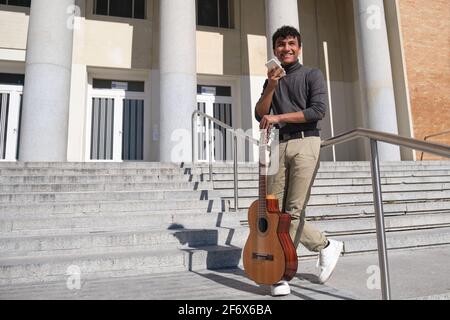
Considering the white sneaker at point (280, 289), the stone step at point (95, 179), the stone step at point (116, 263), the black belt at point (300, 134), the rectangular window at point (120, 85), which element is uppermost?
the rectangular window at point (120, 85)

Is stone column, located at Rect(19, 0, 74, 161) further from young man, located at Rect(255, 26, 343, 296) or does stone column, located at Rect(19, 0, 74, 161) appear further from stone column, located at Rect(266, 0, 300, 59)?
young man, located at Rect(255, 26, 343, 296)

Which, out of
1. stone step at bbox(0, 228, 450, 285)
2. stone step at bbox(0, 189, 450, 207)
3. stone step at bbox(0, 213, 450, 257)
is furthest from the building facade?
stone step at bbox(0, 228, 450, 285)

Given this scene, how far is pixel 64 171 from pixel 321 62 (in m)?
11.4

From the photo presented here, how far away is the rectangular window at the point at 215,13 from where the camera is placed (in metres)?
13.4

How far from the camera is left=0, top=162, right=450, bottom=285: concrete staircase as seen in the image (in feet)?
11.7

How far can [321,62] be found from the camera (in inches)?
566

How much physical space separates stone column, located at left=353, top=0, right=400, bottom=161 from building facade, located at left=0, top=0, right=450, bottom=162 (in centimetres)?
3

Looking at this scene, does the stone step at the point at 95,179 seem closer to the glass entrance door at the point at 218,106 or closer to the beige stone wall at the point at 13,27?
the glass entrance door at the point at 218,106

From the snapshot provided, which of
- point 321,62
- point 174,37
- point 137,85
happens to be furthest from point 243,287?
point 321,62

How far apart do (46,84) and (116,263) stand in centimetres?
657

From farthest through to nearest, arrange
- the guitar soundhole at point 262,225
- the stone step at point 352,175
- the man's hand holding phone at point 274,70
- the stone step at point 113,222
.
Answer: the stone step at point 352,175, the stone step at point 113,222, the guitar soundhole at point 262,225, the man's hand holding phone at point 274,70

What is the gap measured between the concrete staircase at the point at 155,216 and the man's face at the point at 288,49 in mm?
2002

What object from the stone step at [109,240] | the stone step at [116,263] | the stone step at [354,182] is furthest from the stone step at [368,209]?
the stone step at [116,263]
